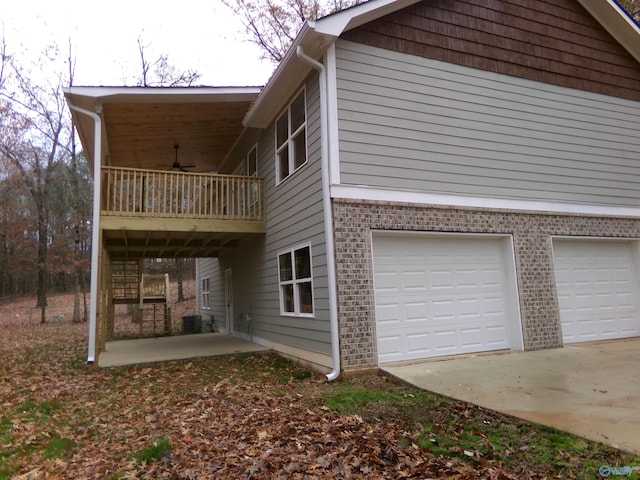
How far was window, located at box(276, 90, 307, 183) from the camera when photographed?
7918 millimetres

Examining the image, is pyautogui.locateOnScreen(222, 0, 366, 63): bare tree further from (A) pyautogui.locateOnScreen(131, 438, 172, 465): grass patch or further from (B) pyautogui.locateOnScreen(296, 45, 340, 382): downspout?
(A) pyautogui.locateOnScreen(131, 438, 172, 465): grass patch

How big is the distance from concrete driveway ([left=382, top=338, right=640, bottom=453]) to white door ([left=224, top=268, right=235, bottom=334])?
289 inches

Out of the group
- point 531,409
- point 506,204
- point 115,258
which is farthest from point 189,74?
point 531,409

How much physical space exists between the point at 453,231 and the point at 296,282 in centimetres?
287

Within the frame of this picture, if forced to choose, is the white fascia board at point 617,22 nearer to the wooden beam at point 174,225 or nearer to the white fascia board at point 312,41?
the white fascia board at point 312,41

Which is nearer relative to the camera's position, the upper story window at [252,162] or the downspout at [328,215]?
the downspout at [328,215]

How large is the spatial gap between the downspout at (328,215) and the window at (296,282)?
91 centimetres

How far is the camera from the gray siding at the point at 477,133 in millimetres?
7090

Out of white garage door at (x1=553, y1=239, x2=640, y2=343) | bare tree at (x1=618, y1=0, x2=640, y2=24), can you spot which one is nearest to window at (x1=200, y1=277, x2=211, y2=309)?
white garage door at (x1=553, y1=239, x2=640, y2=343)

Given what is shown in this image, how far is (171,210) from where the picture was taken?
8.77m

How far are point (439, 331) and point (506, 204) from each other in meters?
2.64

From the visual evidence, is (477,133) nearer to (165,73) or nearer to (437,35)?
(437,35)

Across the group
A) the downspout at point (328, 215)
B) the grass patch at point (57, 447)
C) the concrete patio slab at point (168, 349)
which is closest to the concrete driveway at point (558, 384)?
the downspout at point (328, 215)

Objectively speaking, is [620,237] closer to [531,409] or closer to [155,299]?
[531,409]
